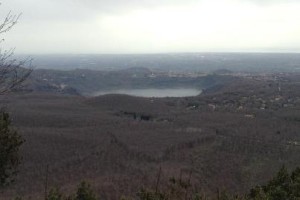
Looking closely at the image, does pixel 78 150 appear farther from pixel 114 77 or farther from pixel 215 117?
pixel 114 77

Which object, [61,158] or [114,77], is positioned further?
[114,77]

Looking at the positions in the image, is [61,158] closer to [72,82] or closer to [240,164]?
[240,164]

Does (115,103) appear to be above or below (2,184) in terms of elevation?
below

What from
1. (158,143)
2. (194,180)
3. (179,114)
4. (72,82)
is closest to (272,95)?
(179,114)

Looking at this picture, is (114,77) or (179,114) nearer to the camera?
(179,114)

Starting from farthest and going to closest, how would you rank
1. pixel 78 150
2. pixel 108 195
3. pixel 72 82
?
pixel 72 82
pixel 78 150
pixel 108 195

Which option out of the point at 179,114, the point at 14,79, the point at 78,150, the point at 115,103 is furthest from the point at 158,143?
the point at 14,79

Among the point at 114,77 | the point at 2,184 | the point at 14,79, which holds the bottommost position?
the point at 114,77

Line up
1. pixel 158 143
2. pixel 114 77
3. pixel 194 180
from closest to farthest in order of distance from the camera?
pixel 194 180 < pixel 158 143 < pixel 114 77

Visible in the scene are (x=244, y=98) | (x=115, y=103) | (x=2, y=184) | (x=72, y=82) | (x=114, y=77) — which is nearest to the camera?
(x=2, y=184)
